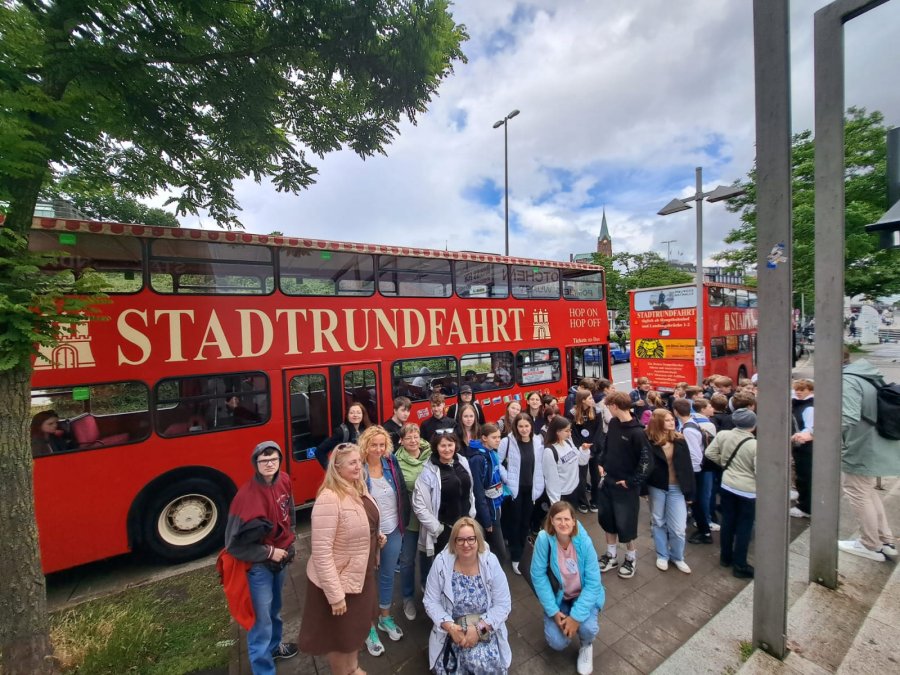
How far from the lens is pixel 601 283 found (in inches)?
362

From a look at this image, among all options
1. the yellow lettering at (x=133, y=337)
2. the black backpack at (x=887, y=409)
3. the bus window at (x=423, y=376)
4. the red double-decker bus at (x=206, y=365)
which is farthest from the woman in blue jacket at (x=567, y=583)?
the yellow lettering at (x=133, y=337)

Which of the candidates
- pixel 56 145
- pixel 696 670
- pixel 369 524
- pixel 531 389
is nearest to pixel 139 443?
pixel 56 145

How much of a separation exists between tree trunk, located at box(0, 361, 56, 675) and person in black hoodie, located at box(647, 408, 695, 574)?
17.1 feet

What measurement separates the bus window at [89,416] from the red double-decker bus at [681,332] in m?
13.2

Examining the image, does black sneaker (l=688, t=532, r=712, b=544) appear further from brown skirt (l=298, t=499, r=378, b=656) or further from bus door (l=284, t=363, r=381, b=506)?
bus door (l=284, t=363, r=381, b=506)

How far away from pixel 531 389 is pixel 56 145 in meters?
7.47

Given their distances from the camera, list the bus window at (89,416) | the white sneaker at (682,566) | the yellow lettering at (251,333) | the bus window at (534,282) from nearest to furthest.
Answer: the white sneaker at (682,566), the bus window at (89,416), the yellow lettering at (251,333), the bus window at (534,282)

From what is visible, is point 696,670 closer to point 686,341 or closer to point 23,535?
point 23,535

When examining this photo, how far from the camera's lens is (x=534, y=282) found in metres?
7.95

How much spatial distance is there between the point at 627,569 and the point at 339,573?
2.99 m

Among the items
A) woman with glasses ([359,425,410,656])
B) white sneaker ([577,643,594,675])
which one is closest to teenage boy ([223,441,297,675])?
woman with glasses ([359,425,410,656])

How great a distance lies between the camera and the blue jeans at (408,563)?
3445 mm

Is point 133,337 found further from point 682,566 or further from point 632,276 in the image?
point 632,276

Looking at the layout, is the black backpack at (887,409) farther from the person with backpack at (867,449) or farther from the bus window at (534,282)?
the bus window at (534,282)
